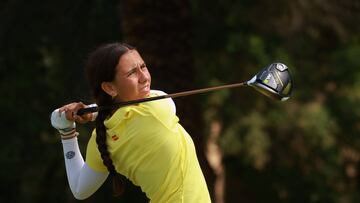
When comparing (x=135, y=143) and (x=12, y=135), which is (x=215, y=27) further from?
(x=135, y=143)

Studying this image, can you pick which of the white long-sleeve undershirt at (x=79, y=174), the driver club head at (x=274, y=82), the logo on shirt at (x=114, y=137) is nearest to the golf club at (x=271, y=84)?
the driver club head at (x=274, y=82)

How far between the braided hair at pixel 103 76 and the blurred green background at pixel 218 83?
358cm

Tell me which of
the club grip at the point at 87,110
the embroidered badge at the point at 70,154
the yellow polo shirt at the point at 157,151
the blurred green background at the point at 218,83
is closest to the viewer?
the yellow polo shirt at the point at 157,151

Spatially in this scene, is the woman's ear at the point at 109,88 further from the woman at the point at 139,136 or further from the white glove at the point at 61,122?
the white glove at the point at 61,122

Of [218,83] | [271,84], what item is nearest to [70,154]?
[271,84]

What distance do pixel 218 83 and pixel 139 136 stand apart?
1152cm

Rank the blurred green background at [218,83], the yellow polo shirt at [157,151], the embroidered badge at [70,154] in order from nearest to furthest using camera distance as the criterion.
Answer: the yellow polo shirt at [157,151], the embroidered badge at [70,154], the blurred green background at [218,83]

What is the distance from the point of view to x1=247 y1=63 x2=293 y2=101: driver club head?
3.41 metres

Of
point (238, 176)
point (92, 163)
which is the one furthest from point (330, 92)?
point (92, 163)

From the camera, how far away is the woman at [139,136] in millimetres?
3336

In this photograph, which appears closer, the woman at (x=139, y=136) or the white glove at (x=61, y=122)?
the woman at (x=139, y=136)

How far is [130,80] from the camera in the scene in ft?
11.1

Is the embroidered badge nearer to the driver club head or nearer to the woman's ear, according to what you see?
the woman's ear

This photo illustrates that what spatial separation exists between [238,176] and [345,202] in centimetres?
278
